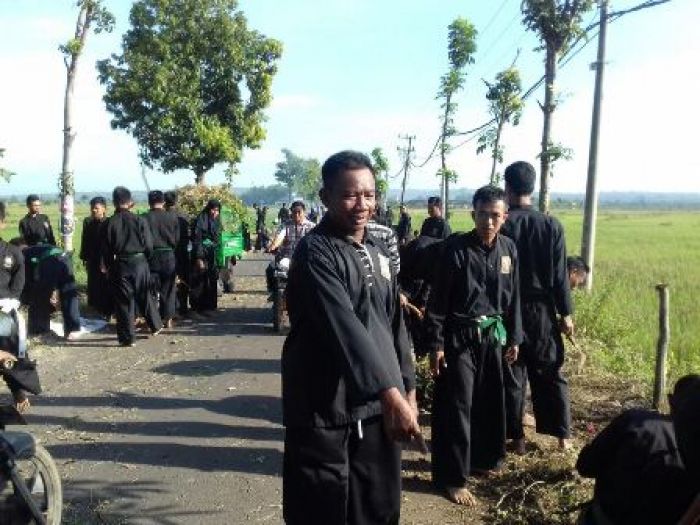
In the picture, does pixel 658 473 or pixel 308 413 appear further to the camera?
pixel 308 413

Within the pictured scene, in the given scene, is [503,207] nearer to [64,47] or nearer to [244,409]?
[244,409]

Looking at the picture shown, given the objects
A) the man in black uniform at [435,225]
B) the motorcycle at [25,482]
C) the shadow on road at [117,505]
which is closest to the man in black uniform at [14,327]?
the shadow on road at [117,505]

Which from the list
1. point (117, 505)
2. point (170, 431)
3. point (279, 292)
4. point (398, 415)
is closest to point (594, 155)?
point (279, 292)

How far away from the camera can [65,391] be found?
23.1ft

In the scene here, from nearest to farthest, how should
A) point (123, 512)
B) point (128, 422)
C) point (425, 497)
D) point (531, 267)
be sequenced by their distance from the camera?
point (123, 512) < point (425, 497) < point (531, 267) < point (128, 422)

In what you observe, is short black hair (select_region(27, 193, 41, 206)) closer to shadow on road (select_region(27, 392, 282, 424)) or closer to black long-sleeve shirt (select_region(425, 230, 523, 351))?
shadow on road (select_region(27, 392, 282, 424))

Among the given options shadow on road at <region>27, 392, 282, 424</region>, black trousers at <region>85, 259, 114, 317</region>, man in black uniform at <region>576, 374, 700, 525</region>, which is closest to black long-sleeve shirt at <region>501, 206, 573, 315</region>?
man in black uniform at <region>576, 374, 700, 525</region>

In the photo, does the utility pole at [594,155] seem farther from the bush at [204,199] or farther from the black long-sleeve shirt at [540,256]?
the bush at [204,199]

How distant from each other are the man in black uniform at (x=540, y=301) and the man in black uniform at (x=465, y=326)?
48 centimetres

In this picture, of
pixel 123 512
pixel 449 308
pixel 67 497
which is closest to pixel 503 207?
pixel 449 308

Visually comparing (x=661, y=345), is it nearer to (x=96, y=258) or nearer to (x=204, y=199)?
(x=96, y=258)

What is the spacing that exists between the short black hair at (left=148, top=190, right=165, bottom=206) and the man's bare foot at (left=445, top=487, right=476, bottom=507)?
22.2 feet

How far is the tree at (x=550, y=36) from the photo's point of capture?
10109 mm

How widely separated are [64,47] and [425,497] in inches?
418
